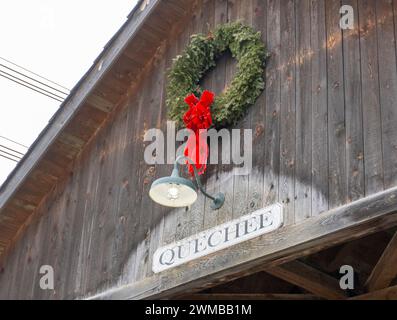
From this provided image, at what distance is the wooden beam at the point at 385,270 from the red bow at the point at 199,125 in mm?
1606

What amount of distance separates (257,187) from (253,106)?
30.0 inches

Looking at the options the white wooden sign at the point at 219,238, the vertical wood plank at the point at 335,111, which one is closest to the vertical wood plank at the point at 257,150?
the white wooden sign at the point at 219,238

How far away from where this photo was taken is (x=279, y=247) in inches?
236

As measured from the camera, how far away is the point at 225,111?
23.2ft

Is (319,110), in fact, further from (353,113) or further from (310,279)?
(310,279)

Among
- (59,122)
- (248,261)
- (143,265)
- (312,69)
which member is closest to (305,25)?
(312,69)

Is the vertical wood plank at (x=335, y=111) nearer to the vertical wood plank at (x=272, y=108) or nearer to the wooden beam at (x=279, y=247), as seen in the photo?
the wooden beam at (x=279, y=247)

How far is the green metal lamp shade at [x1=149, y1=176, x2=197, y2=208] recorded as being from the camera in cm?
645

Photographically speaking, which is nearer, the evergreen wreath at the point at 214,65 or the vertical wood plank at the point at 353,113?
the vertical wood plank at the point at 353,113

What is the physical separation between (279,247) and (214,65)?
7.37 feet

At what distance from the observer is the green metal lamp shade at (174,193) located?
645 cm

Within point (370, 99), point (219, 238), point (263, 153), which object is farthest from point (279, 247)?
point (370, 99)
